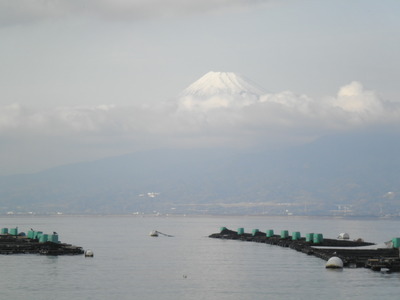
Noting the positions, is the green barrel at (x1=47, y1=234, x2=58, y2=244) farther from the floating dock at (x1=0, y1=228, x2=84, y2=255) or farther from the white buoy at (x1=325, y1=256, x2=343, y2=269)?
the white buoy at (x1=325, y1=256, x2=343, y2=269)

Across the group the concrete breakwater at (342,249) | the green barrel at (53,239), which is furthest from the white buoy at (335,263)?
the green barrel at (53,239)

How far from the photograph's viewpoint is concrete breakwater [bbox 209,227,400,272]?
70688mm

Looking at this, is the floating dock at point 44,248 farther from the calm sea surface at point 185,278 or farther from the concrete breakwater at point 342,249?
the concrete breakwater at point 342,249

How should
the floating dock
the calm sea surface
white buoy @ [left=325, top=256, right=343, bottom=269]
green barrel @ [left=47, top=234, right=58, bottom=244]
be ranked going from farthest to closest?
green barrel @ [left=47, top=234, right=58, bottom=244] → the floating dock → white buoy @ [left=325, top=256, right=343, bottom=269] → the calm sea surface

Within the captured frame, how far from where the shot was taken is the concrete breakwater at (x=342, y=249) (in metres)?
70.7

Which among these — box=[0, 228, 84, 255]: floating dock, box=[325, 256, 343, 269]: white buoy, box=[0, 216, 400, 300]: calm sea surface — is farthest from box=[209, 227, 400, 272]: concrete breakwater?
box=[0, 228, 84, 255]: floating dock

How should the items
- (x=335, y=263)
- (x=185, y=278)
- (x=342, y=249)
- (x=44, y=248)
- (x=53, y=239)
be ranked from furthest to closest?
(x=53, y=239) → (x=342, y=249) → (x=44, y=248) → (x=335, y=263) → (x=185, y=278)

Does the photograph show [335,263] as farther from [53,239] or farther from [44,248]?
[53,239]

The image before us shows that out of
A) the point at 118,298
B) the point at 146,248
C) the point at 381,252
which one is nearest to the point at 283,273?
the point at 381,252

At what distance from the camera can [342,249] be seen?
94.0 m

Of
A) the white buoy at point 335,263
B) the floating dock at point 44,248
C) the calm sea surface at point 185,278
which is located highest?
the floating dock at point 44,248

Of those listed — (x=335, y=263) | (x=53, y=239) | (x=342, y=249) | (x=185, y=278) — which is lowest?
(x=185, y=278)

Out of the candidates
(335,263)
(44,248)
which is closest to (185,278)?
(335,263)

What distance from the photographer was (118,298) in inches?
2173
